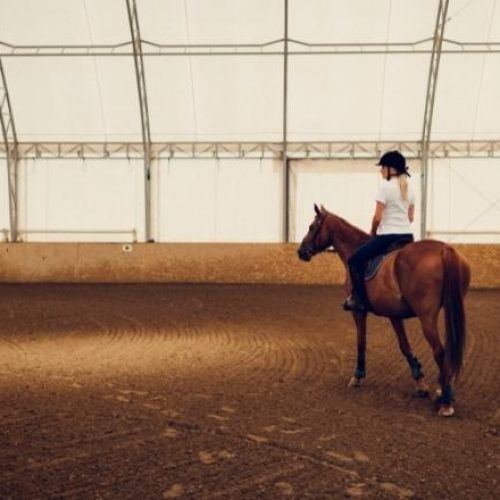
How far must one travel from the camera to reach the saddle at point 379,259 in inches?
307

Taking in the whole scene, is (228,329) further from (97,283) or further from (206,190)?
(206,190)

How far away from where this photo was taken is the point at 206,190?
24.0m

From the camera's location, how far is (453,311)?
6.94m

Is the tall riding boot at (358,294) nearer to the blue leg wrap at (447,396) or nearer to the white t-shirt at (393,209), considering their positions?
the white t-shirt at (393,209)

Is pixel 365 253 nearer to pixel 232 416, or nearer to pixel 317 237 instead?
pixel 317 237

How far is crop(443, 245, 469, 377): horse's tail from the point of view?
6.88 meters

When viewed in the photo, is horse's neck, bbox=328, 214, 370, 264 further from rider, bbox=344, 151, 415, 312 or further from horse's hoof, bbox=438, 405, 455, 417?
horse's hoof, bbox=438, 405, 455, 417
